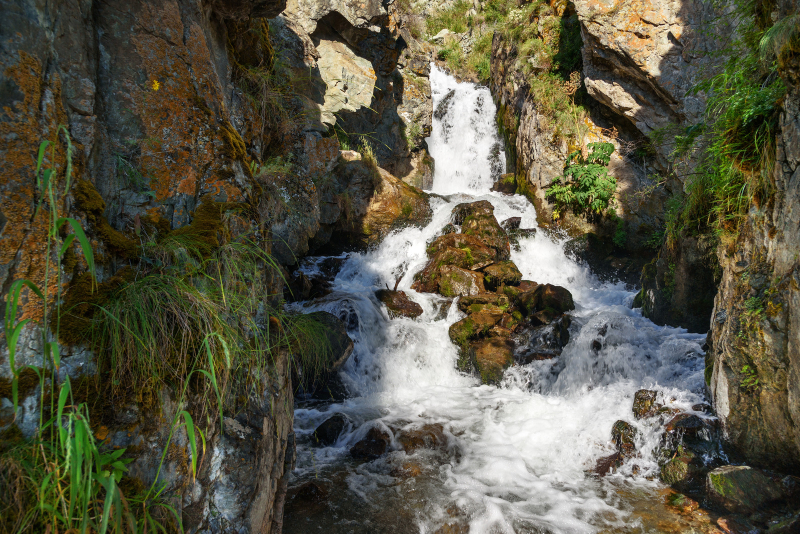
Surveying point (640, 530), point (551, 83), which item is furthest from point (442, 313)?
point (551, 83)

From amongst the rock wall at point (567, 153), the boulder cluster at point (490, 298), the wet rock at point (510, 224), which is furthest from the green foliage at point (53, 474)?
the wet rock at point (510, 224)

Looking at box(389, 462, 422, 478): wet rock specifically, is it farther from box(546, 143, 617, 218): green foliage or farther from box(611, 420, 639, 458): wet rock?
box(546, 143, 617, 218): green foliage

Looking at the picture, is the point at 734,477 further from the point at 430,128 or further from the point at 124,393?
the point at 430,128

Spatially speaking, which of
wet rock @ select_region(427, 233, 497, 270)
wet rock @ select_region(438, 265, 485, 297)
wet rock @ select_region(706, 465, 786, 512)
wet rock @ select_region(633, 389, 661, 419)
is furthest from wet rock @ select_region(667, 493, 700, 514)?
wet rock @ select_region(427, 233, 497, 270)

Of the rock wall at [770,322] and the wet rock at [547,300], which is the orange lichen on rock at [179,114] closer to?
the rock wall at [770,322]

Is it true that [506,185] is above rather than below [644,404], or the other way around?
above

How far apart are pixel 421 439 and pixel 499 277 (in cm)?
475

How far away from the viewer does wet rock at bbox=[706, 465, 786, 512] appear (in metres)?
3.16

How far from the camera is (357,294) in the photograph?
7.89 metres

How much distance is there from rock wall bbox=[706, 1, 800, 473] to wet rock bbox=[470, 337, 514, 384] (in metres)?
3.21

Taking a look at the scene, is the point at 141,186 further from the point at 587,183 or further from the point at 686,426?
the point at 587,183

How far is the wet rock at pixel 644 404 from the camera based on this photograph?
4.58 metres

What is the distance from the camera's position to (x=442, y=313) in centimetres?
808

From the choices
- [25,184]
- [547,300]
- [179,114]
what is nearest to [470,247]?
[547,300]
